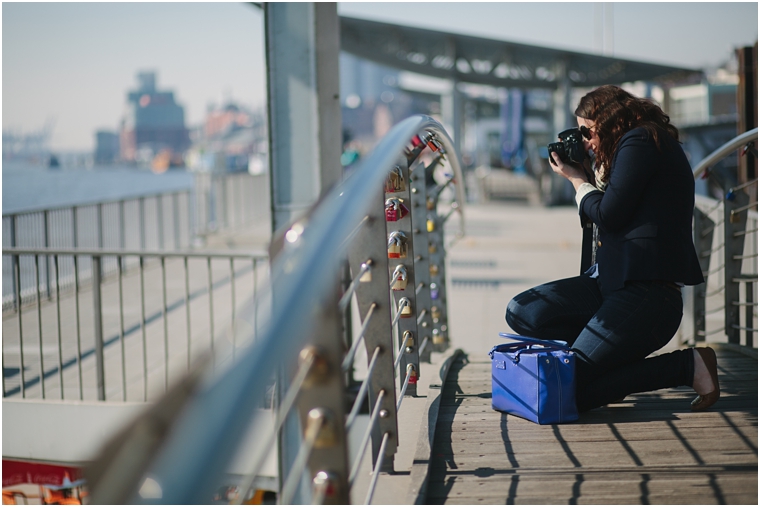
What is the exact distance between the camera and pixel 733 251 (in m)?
4.74

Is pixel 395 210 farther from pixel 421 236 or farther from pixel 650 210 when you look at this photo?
pixel 421 236

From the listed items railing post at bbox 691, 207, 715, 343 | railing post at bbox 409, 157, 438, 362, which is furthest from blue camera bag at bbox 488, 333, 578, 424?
railing post at bbox 691, 207, 715, 343

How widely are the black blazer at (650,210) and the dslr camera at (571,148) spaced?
9.8 inches

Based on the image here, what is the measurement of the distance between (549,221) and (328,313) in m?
17.4

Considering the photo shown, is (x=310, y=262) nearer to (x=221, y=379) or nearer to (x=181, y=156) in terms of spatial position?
(x=221, y=379)

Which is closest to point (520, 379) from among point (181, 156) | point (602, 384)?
point (602, 384)

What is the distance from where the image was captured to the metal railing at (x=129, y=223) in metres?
9.36

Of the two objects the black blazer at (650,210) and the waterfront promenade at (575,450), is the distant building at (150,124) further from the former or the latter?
the black blazer at (650,210)

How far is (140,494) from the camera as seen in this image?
103 cm

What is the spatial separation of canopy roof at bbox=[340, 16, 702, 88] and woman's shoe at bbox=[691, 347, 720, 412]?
16571 mm

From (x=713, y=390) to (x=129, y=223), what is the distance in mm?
11088

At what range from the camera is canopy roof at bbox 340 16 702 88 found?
19328mm

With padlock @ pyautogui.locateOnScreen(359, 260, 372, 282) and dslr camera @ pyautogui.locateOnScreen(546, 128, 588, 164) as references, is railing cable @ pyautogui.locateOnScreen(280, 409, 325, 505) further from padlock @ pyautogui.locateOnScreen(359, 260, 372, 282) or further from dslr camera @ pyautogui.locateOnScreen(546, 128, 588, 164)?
dslr camera @ pyautogui.locateOnScreen(546, 128, 588, 164)

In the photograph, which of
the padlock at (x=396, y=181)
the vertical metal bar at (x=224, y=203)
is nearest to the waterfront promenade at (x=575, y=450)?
the padlock at (x=396, y=181)
